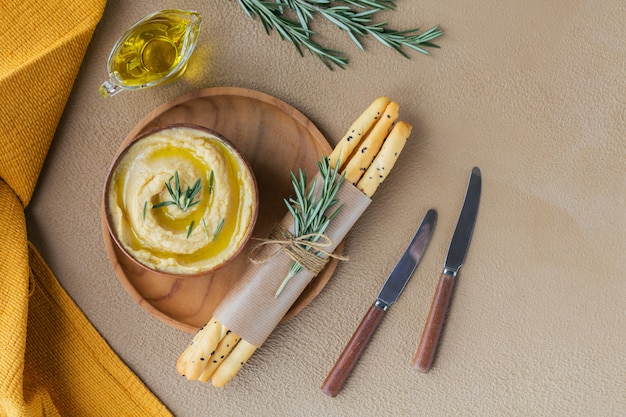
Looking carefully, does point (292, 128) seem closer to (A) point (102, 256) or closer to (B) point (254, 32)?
(B) point (254, 32)

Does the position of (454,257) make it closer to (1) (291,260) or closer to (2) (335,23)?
(1) (291,260)

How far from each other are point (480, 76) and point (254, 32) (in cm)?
45

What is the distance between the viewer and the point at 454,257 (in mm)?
1183

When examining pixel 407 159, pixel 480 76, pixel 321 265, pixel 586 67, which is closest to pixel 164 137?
pixel 321 265

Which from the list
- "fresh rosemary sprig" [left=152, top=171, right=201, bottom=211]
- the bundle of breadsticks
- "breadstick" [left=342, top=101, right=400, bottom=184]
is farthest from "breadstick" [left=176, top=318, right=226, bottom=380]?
"breadstick" [left=342, top=101, right=400, bottom=184]

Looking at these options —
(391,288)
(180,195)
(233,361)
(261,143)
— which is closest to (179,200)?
(180,195)

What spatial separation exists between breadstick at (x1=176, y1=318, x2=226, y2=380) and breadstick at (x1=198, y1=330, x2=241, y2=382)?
0.01 m

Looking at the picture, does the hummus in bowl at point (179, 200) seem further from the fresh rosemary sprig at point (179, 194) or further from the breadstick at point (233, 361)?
the breadstick at point (233, 361)

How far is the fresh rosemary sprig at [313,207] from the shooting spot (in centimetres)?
105

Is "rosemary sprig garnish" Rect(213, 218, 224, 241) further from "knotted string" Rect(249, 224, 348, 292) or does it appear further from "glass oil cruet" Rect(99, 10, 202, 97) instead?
"glass oil cruet" Rect(99, 10, 202, 97)

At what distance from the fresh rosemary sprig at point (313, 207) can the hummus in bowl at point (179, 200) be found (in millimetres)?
86

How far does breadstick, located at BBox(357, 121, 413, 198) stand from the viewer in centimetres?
108

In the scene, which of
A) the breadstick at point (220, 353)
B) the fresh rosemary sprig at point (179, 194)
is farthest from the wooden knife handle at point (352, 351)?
the fresh rosemary sprig at point (179, 194)

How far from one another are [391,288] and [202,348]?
1.25 ft
